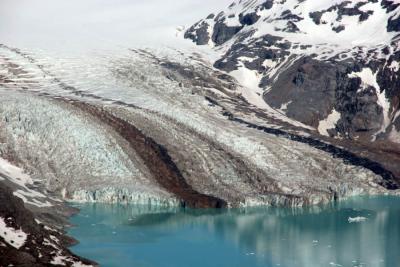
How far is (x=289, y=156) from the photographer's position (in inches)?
5664

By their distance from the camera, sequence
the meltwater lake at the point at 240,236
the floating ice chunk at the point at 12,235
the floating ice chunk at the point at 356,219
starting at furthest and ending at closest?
the floating ice chunk at the point at 356,219 < the meltwater lake at the point at 240,236 < the floating ice chunk at the point at 12,235

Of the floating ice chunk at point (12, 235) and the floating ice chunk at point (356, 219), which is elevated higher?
the floating ice chunk at point (356, 219)

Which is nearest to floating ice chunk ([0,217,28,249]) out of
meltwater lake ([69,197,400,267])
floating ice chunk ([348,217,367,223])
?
meltwater lake ([69,197,400,267])

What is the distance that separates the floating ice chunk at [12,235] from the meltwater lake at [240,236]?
10610 mm

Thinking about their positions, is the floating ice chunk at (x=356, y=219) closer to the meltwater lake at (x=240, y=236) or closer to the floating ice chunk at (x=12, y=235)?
the meltwater lake at (x=240, y=236)

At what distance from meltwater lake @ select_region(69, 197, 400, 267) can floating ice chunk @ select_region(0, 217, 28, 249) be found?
10.6 metres

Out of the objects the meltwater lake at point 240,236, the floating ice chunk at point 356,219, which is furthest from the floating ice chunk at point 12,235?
the floating ice chunk at point 356,219

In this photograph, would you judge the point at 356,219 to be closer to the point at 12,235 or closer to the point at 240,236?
the point at 240,236

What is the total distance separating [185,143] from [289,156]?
1954cm

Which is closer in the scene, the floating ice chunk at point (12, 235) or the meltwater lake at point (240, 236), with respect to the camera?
the floating ice chunk at point (12, 235)

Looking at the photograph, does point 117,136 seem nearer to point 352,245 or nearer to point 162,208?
point 162,208

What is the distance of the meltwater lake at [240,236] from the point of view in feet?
286

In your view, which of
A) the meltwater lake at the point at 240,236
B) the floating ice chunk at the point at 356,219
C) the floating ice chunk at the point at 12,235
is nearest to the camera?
the floating ice chunk at the point at 12,235

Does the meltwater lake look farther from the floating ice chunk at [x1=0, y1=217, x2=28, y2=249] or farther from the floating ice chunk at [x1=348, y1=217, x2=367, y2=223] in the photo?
the floating ice chunk at [x1=0, y1=217, x2=28, y2=249]
